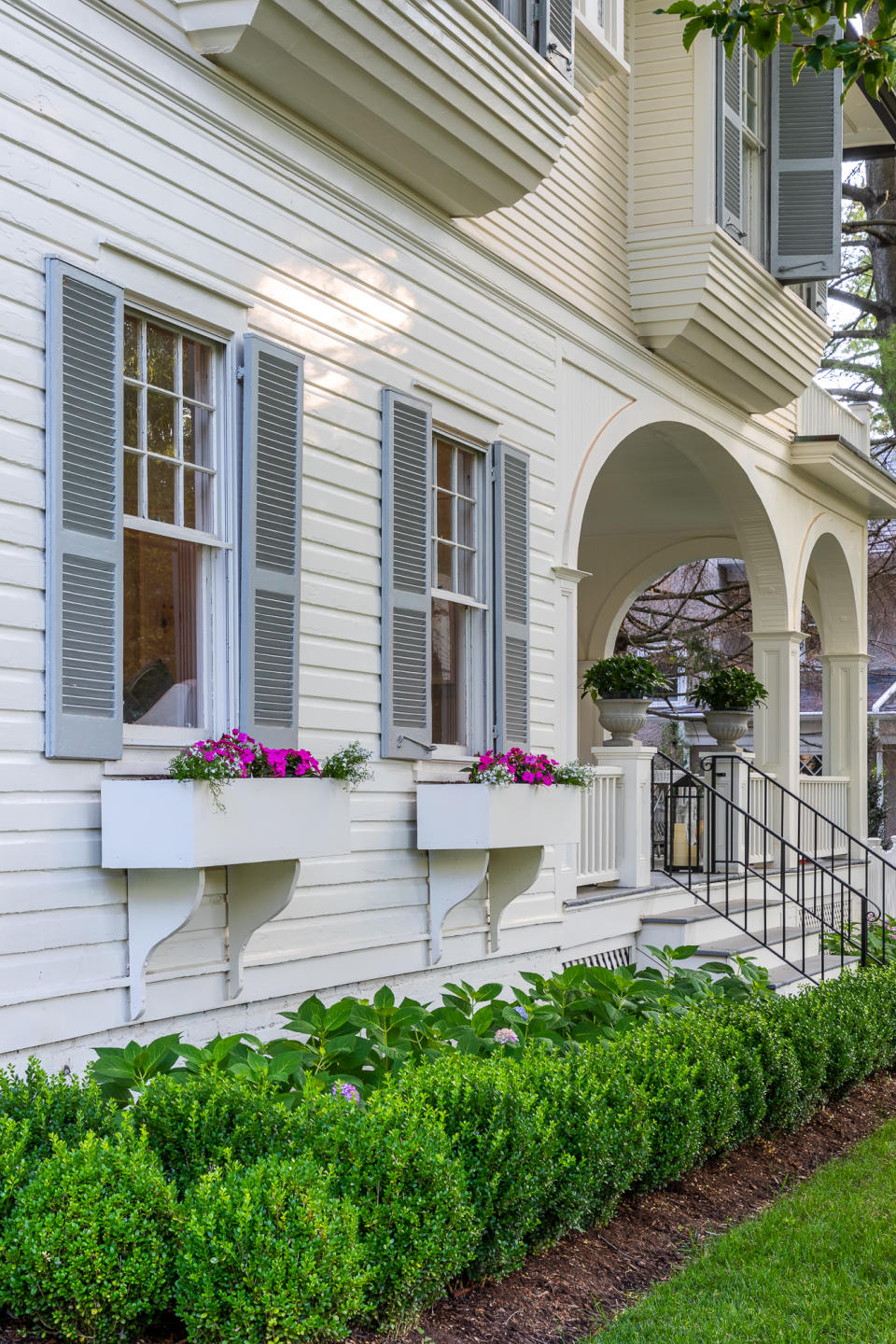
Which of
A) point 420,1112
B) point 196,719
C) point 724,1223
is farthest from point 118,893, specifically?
point 724,1223

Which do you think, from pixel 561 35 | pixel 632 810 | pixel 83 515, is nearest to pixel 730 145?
pixel 561 35

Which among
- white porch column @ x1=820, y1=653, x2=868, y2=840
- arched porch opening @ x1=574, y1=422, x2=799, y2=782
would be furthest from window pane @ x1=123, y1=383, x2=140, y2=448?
white porch column @ x1=820, y1=653, x2=868, y2=840

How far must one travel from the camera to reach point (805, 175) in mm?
10922

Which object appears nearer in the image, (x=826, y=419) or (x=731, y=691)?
(x=731, y=691)

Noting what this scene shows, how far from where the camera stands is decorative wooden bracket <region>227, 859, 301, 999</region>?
5.54 metres

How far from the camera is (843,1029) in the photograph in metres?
6.98

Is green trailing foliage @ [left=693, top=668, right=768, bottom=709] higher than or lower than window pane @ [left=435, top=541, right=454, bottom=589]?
lower

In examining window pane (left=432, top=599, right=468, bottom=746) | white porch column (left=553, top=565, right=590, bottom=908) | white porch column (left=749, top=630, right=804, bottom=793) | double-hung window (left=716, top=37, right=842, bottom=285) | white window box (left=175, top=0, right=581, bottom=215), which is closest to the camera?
white window box (left=175, top=0, right=581, bottom=215)

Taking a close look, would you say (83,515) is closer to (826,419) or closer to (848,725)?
(826,419)

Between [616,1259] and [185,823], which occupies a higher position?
[185,823]

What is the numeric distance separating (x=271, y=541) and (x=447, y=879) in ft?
7.09

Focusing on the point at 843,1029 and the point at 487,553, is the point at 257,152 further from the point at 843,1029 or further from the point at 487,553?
the point at 843,1029

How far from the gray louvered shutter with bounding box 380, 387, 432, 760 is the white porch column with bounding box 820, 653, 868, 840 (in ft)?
29.0

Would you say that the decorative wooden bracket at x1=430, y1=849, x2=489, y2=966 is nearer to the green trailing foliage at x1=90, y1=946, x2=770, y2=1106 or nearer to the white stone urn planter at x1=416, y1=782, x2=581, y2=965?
the white stone urn planter at x1=416, y1=782, x2=581, y2=965
